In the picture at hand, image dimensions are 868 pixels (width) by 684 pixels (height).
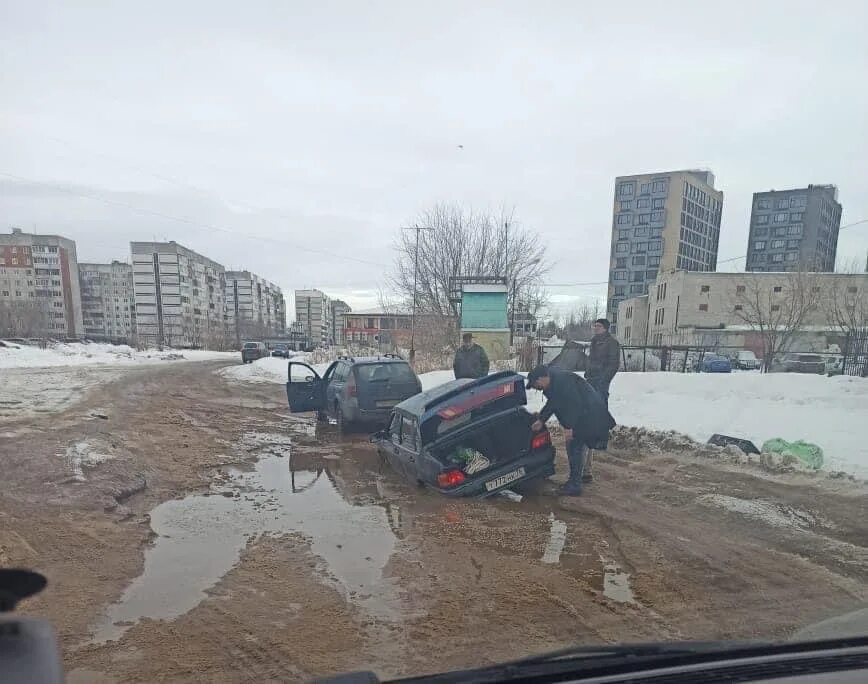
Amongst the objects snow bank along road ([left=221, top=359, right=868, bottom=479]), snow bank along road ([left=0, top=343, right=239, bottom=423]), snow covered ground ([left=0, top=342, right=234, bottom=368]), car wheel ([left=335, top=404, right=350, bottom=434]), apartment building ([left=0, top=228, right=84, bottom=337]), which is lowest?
snow covered ground ([left=0, top=342, right=234, bottom=368])

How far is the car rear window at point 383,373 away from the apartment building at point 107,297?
99487 mm

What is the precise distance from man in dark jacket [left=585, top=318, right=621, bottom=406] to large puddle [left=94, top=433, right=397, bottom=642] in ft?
12.0

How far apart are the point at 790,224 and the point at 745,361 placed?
282 feet

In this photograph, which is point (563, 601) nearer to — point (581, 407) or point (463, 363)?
point (581, 407)

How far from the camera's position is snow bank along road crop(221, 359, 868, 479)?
634cm

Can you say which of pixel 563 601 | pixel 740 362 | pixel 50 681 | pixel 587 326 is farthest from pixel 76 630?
pixel 587 326

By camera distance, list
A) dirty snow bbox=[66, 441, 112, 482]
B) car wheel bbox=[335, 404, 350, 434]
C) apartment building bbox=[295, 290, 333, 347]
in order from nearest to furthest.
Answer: dirty snow bbox=[66, 441, 112, 482], car wheel bbox=[335, 404, 350, 434], apartment building bbox=[295, 290, 333, 347]

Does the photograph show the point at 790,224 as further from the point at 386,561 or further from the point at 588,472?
the point at 386,561

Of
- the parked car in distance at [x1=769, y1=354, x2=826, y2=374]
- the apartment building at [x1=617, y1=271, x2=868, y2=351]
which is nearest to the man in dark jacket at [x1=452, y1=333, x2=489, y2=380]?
the parked car in distance at [x1=769, y1=354, x2=826, y2=374]

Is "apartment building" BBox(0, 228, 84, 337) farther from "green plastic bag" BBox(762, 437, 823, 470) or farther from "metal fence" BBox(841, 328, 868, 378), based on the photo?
"metal fence" BBox(841, 328, 868, 378)

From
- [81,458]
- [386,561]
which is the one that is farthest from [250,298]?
[386,561]

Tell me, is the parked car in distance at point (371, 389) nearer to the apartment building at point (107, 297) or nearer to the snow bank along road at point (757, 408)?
the snow bank along road at point (757, 408)

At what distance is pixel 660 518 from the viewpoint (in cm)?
440

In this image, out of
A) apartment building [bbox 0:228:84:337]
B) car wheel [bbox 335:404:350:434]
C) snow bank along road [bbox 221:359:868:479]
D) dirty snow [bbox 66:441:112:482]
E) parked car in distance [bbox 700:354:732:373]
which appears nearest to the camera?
dirty snow [bbox 66:441:112:482]
